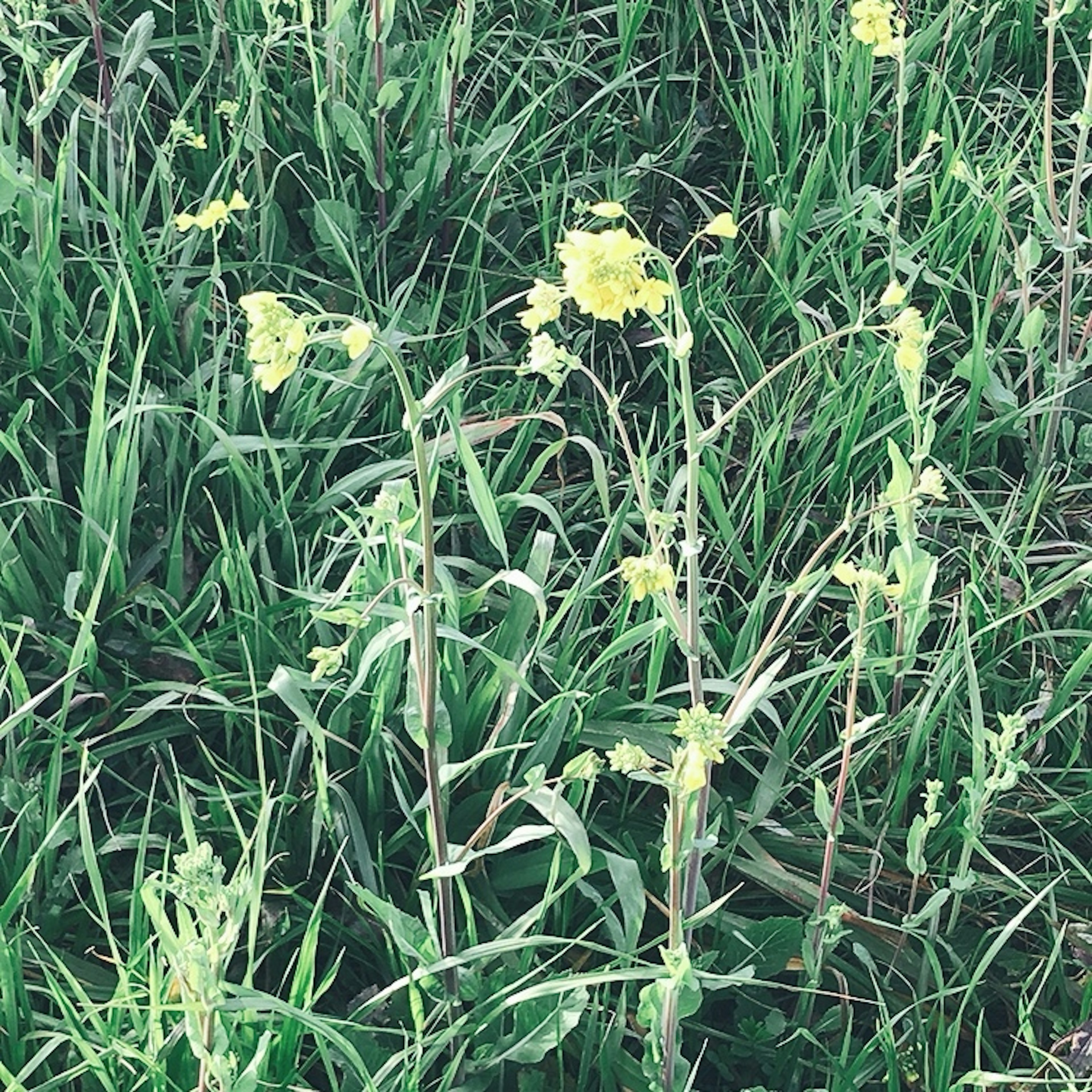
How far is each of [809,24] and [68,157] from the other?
1.15m

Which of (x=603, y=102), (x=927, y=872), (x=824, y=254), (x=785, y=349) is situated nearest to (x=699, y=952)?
(x=927, y=872)

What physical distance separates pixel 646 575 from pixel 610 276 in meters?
0.20

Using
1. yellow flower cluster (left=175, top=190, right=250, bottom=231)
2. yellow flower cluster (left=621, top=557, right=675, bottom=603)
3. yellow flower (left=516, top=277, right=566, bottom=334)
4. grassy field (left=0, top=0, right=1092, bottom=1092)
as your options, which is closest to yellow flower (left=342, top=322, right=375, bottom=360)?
grassy field (left=0, top=0, right=1092, bottom=1092)

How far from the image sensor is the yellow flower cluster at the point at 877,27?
5.51 feet

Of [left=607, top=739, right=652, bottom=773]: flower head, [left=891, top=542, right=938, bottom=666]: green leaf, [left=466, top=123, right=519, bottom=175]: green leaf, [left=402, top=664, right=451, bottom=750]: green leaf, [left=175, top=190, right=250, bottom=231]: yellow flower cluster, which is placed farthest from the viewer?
[left=466, top=123, right=519, bottom=175]: green leaf

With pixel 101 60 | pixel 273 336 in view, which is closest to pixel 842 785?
pixel 273 336

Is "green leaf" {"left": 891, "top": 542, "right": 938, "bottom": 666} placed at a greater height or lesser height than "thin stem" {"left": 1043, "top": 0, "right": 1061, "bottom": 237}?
lesser

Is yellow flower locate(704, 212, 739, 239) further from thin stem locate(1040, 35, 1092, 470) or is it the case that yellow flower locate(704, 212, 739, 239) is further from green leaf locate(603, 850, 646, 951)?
thin stem locate(1040, 35, 1092, 470)

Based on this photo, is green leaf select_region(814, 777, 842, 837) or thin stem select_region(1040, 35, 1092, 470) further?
thin stem select_region(1040, 35, 1092, 470)

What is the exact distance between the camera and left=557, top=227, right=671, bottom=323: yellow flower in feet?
2.81

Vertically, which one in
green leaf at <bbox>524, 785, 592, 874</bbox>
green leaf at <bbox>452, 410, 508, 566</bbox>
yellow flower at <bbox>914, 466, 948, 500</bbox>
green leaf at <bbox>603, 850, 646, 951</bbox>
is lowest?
green leaf at <bbox>603, 850, 646, 951</bbox>

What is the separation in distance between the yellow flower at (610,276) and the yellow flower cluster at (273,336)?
168mm

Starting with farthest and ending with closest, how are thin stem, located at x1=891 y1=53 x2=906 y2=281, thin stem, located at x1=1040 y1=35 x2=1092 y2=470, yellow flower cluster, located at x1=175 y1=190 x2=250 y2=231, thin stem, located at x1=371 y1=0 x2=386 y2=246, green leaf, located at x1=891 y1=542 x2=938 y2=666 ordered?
thin stem, located at x1=371 y1=0 x2=386 y2=246 → thin stem, located at x1=891 y1=53 x2=906 y2=281 → thin stem, located at x1=1040 y1=35 x2=1092 y2=470 → yellow flower cluster, located at x1=175 y1=190 x2=250 y2=231 → green leaf, located at x1=891 y1=542 x2=938 y2=666

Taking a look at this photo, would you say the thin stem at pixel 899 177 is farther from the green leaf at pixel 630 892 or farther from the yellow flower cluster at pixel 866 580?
the green leaf at pixel 630 892
